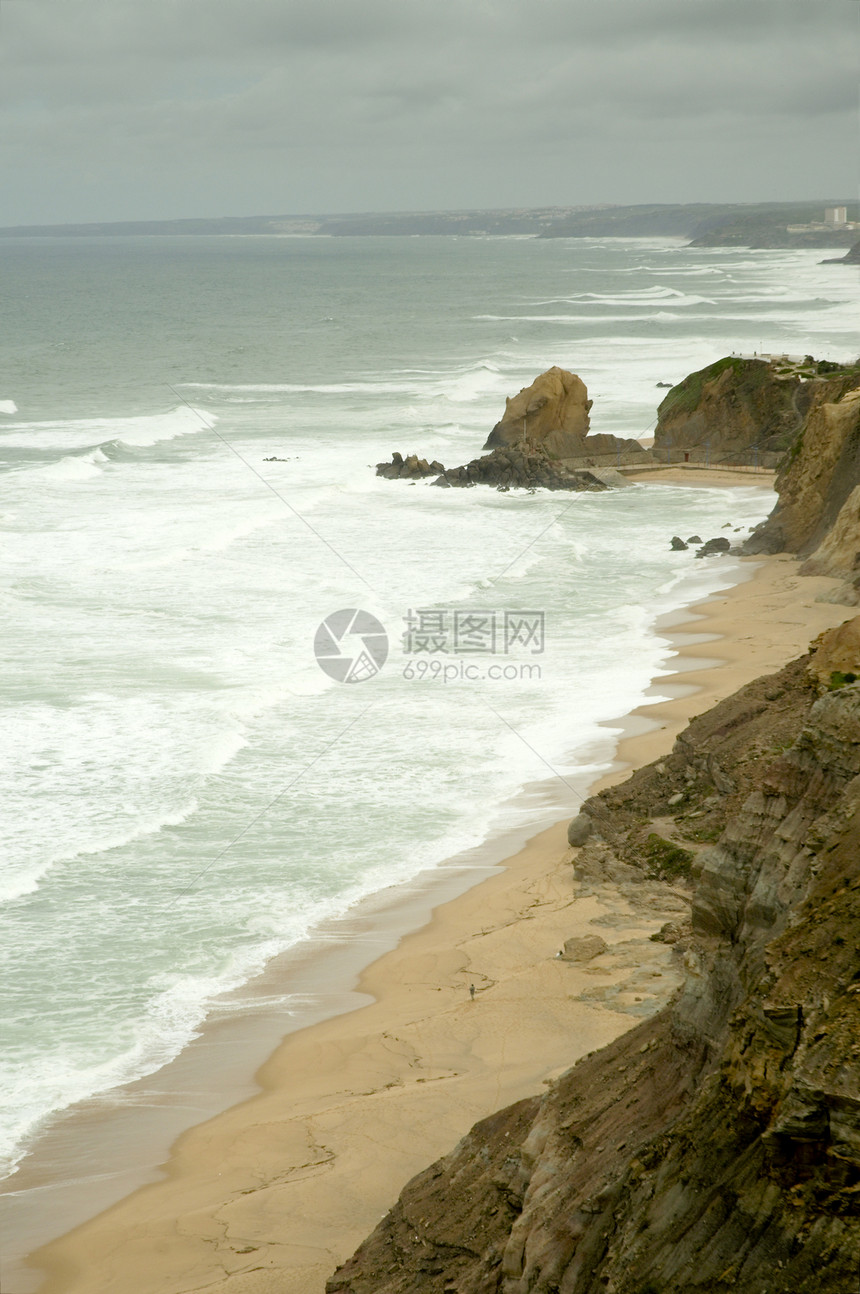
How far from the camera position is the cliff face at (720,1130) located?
4.43 metres

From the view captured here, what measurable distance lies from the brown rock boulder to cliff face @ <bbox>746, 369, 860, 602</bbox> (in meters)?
12.6

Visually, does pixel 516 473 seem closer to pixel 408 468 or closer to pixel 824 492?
pixel 408 468

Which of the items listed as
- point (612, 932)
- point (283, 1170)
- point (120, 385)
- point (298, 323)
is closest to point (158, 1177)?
point (283, 1170)

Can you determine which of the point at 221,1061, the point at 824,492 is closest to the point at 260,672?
the point at 221,1061

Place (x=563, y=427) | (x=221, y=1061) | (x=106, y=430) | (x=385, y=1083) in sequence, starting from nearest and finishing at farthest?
(x=385, y=1083), (x=221, y=1061), (x=563, y=427), (x=106, y=430)

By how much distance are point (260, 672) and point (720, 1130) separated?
1689 cm

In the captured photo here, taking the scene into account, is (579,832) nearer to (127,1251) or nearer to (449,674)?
(127,1251)

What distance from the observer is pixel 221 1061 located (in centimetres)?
1062

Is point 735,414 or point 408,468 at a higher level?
point 735,414

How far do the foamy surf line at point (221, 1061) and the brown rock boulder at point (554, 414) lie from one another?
26.4 m

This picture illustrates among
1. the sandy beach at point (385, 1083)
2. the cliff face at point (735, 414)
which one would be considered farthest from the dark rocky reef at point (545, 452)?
the sandy beach at point (385, 1083)

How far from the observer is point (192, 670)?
21438mm

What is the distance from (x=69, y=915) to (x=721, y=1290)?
991cm

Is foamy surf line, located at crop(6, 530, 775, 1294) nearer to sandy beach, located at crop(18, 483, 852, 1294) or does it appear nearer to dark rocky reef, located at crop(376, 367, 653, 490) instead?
sandy beach, located at crop(18, 483, 852, 1294)
